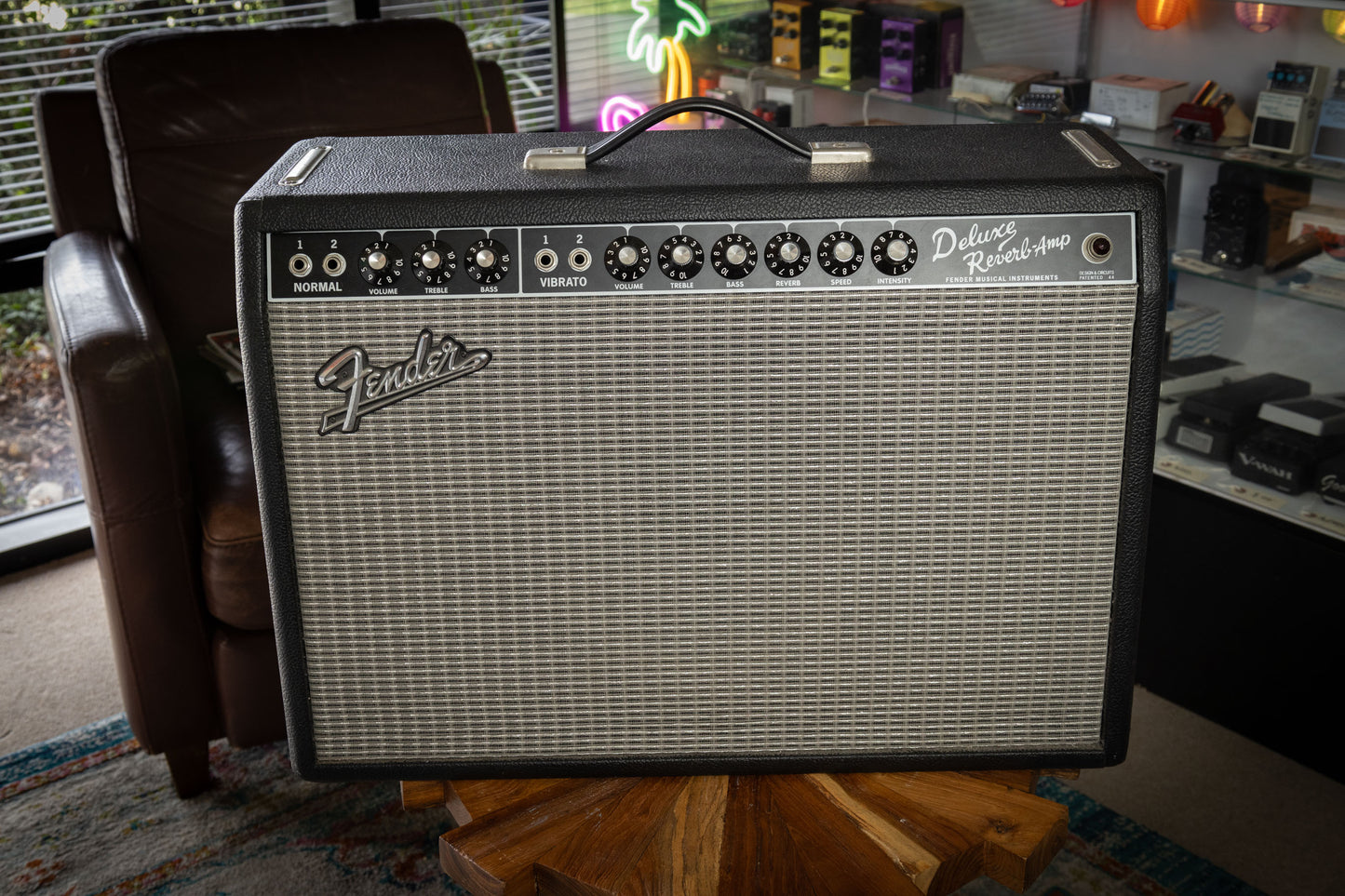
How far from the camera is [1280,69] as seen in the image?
1646 millimetres

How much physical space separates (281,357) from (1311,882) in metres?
1.40

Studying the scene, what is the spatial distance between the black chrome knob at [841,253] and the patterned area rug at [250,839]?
1.00 metres

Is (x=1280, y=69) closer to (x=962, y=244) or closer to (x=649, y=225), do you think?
(x=962, y=244)

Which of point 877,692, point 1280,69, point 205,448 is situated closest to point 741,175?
point 877,692

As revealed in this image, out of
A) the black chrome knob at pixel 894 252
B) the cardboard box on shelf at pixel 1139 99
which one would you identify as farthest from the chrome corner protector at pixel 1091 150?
the cardboard box on shelf at pixel 1139 99

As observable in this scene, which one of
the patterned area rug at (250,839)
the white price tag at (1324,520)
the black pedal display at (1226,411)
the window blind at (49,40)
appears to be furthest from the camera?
the window blind at (49,40)

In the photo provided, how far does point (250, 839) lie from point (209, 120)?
3.43ft

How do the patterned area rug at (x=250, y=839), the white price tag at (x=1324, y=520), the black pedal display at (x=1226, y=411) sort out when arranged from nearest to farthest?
1. the patterned area rug at (x=250, y=839)
2. the white price tag at (x=1324, y=520)
3. the black pedal display at (x=1226, y=411)

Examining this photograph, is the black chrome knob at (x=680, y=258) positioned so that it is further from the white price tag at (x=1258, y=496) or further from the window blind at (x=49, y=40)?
the window blind at (x=49, y=40)

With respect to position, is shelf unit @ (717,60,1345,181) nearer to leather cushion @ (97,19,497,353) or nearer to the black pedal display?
the black pedal display

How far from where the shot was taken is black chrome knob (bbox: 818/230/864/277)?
2.32 ft

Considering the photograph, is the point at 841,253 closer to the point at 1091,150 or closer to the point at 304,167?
the point at 1091,150

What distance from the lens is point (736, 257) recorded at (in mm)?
708

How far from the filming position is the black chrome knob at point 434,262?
27.9 inches
